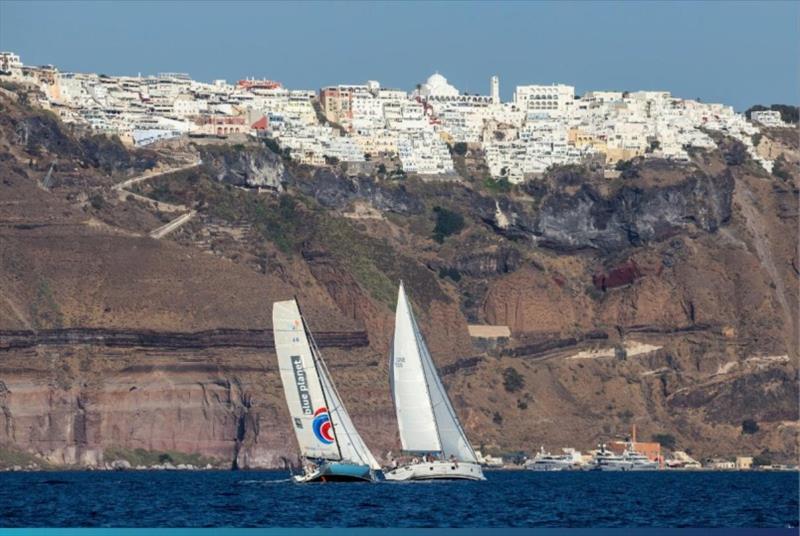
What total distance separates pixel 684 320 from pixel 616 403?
1211 cm

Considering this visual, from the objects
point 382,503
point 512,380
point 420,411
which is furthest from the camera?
point 512,380

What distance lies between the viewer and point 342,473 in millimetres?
104938

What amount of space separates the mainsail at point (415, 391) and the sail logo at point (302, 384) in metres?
4.46

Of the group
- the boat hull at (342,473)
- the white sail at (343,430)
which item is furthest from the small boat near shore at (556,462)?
the boat hull at (342,473)

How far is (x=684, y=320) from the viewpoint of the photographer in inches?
7534

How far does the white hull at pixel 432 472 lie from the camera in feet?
355

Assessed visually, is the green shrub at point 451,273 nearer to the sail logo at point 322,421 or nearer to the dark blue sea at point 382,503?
the dark blue sea at point 382,503

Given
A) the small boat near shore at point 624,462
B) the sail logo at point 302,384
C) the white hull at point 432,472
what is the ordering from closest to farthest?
the sail logo at point 302,384
the white hull at point 432,472
the small boat near shore at point 624,462

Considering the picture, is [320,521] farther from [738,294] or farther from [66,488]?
[738,294]

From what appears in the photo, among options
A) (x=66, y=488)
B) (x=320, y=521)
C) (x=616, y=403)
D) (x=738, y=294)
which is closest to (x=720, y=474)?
(x=616, y=403)

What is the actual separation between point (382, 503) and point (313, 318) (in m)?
74.7

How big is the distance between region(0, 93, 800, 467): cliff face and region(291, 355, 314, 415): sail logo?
50866 mm

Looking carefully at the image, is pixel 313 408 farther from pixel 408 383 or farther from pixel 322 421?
pixel 408 383

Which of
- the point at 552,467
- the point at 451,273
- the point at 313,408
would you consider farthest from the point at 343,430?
the point at 451,273
